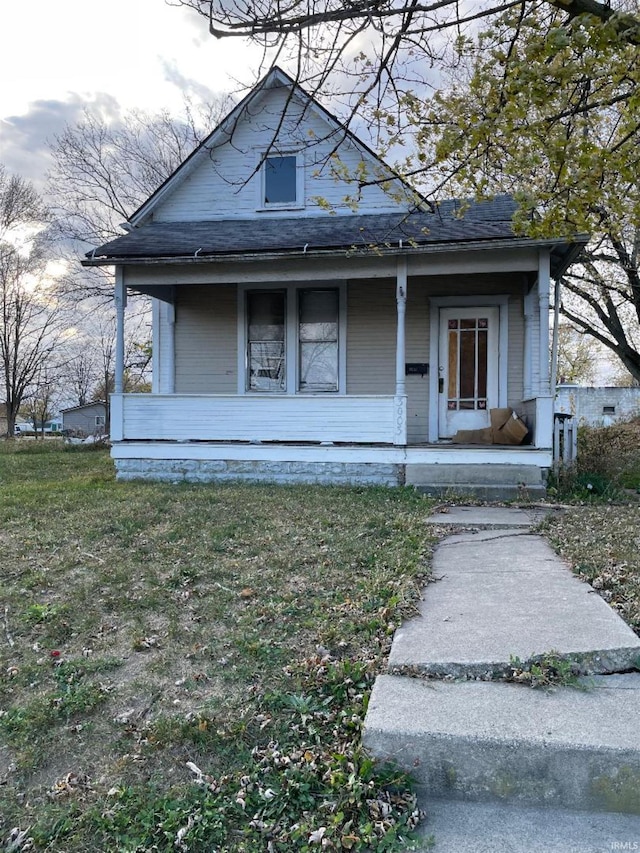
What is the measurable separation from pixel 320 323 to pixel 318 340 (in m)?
0.30

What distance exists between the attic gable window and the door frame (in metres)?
3.21

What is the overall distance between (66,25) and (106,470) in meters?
7.70

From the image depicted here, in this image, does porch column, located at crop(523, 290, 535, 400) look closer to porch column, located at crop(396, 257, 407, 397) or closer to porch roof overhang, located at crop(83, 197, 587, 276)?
porch roof overhang, located at crop(83, 197, 587, 276)

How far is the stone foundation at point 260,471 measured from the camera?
8602mm

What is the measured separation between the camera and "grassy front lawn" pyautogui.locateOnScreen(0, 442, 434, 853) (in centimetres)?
200

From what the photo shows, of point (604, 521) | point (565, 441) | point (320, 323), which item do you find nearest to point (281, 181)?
point (320, 323)

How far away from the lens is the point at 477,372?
9.90 meters

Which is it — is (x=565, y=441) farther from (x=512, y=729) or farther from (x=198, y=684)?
(x=198, y=684)

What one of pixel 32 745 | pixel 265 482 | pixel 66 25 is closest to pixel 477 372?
pixel 265 482

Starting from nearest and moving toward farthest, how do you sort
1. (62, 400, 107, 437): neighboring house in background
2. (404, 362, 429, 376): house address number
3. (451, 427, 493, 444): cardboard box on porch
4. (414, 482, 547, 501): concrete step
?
(414, 482, 547, 501): concrete step → (451, 427, 493, 444): cardboard box on porch → (404, 362, 429, 376): house address number → (62, 400, 107, 437): neighboring house in background

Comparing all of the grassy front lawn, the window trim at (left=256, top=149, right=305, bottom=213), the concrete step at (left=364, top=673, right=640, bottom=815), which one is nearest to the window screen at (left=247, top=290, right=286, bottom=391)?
the window trim at (left=256, top=149, right=305, bottom=213)

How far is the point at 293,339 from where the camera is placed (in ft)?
33.7

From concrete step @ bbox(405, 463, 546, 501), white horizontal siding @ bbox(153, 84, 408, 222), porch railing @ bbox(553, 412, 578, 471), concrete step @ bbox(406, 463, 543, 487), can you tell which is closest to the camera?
concrete step @ bbox(405, 463, 546, 501)

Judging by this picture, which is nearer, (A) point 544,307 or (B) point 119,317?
(A) point 544,307
